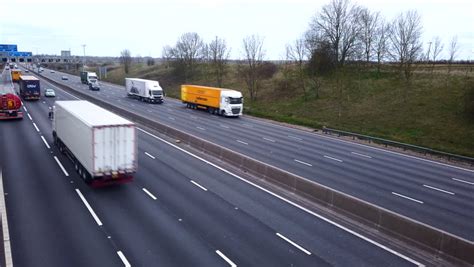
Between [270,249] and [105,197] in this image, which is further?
[105,197]

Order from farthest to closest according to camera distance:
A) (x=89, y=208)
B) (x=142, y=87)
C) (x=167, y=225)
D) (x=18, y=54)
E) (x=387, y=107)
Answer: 1. (x=18, y=54)
2. (x=142, y=87)
3. (x=387, y=107)
4. (x=89, y=208)
5. (x=167, y=225)

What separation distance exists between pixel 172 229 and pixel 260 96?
189 feet

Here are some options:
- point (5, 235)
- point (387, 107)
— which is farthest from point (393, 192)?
point (387, 107)

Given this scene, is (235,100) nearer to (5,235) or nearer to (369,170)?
(369,170)

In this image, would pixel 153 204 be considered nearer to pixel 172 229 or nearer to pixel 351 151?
pixel 172 229

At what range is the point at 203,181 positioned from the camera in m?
21.4

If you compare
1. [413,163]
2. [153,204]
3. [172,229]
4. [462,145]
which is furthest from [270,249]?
[462,145]

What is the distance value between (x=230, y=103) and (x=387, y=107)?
815 inches

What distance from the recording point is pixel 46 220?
607 inches

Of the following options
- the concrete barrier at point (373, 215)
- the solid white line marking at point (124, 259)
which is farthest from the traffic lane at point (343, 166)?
the solid white line marking at point (124, 259)

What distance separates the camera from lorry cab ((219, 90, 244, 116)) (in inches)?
2013

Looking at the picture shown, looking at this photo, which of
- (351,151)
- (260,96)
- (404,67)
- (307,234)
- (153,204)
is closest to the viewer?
(307,234)

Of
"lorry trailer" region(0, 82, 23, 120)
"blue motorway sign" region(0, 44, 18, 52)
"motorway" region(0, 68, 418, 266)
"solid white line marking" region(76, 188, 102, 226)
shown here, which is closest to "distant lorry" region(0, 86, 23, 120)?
"lorry trailer" region(0, 82, 23, 120)

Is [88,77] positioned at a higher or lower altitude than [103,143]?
higher
